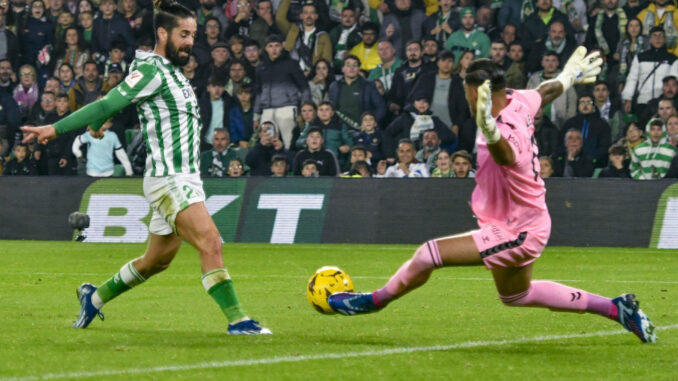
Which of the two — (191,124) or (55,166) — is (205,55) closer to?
(55,166)

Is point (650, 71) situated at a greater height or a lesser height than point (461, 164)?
greater

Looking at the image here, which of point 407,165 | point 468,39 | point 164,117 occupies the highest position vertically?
point 164,117

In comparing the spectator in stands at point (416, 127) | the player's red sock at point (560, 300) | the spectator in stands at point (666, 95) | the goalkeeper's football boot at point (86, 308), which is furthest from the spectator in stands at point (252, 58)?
the player's red sock at point (560, 300)

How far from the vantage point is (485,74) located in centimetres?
771

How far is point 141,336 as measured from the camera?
8.69 meters

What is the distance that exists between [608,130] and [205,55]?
752cm

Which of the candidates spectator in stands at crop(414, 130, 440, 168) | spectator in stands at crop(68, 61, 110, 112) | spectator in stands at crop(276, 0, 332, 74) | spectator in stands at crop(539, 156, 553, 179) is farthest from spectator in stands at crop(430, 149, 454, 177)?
spectator in stands at crop(68, 61, 110, 112)

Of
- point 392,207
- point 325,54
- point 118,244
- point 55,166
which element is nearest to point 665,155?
point 392,207

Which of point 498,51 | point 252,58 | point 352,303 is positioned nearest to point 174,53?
point 352,303

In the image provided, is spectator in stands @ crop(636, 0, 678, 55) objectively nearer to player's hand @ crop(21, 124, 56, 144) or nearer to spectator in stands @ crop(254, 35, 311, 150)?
spectator in stands @ crop(254, 35, 311, 150)

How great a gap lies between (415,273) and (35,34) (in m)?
18.5

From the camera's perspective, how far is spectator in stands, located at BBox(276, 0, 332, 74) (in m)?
22.8

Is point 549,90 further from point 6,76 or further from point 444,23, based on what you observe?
point 6,76

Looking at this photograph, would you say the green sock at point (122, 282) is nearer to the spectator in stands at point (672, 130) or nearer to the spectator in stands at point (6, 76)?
the spectator in stands at point (672, 130)
